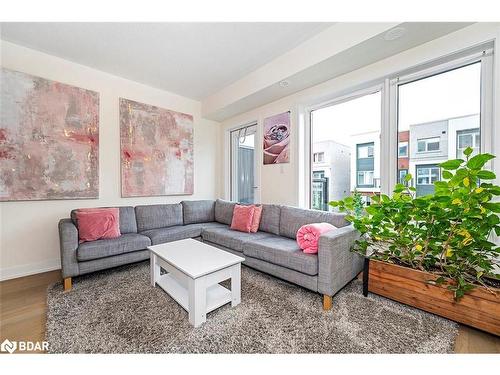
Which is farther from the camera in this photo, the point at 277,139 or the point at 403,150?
the point at 277,139

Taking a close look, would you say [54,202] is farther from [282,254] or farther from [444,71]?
[444,71]

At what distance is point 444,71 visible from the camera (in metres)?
1.98

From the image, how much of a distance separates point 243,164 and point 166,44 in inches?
90.5

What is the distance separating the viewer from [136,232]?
2.86 meters

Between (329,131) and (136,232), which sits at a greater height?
(329,131)

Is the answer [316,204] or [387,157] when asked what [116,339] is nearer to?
[316,204]

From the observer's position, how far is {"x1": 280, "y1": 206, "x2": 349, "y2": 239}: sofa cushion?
2.29 m

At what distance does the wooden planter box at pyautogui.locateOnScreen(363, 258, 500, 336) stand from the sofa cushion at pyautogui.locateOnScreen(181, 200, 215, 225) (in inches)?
97.5

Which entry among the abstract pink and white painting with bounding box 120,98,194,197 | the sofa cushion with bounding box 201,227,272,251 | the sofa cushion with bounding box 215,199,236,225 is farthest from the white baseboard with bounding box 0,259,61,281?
the sofa cushion with bounding box 215,199,236,225

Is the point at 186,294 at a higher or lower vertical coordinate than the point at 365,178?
lower

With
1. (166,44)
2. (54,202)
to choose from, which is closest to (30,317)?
(54,202)

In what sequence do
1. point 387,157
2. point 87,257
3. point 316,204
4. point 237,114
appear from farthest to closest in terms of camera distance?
point 237,114, point 316,204, point 387,157, point 87,257

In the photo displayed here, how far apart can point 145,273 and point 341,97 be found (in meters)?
3.19
